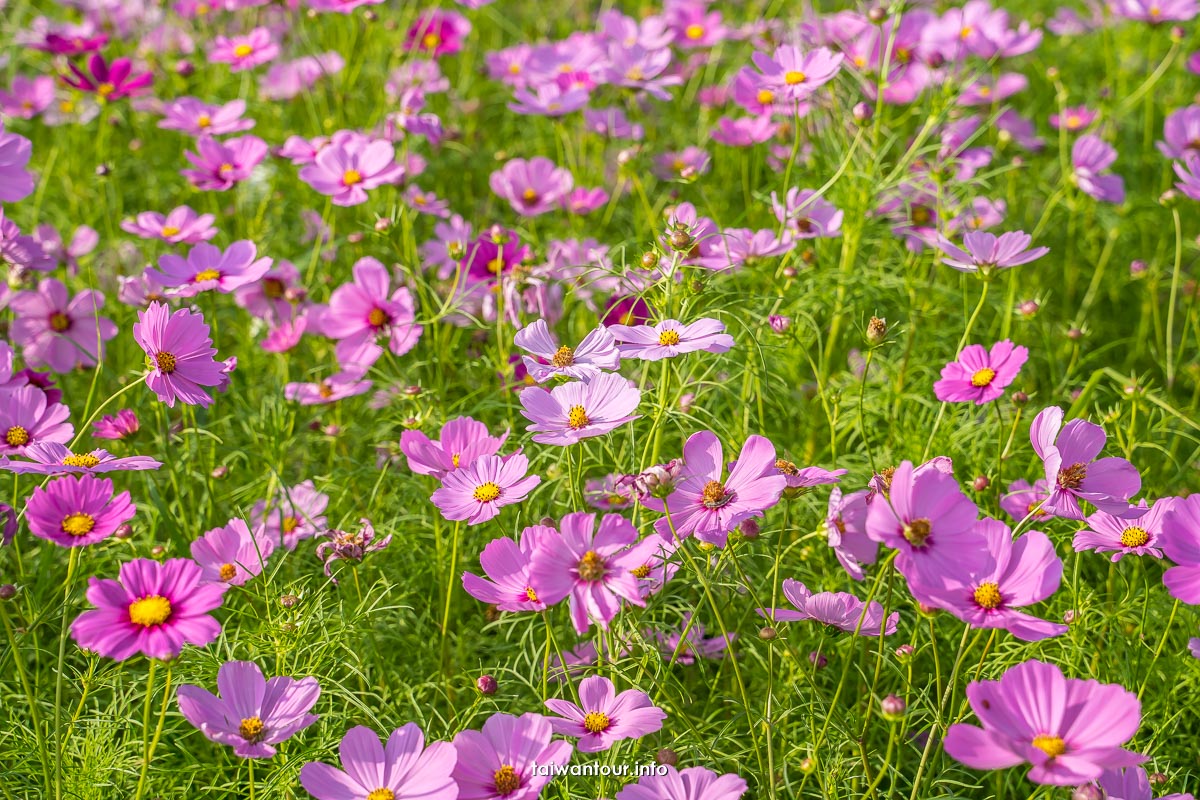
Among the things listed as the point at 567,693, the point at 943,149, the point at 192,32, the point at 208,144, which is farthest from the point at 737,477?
the point at 192,32

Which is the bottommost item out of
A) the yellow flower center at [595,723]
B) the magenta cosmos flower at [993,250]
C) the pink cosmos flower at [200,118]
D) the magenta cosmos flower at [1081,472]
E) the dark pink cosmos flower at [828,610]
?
the yellow flower center at [595,723]

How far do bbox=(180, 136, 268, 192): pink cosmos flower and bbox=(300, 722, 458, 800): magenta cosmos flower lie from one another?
43.8 inches

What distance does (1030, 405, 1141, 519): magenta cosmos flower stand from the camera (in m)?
1.12

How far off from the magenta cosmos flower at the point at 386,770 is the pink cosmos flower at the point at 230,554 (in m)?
0.32

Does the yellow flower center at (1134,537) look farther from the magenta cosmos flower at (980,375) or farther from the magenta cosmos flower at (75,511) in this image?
the magenta cosmos flower at (75,511)

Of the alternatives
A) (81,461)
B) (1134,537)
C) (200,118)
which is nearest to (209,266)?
(81,461)

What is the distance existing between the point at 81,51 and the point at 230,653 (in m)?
1.37

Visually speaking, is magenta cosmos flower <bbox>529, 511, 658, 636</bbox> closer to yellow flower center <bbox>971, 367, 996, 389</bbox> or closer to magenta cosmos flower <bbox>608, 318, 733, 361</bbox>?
magenta cosmos flower <bbox>608, 318, 733, 361</bbox>

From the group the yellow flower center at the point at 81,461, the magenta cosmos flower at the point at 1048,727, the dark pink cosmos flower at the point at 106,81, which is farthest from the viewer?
the dark pink cosmos flower at the point at 106,81

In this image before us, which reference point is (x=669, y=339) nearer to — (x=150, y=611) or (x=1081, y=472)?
(x=1081, y=472)

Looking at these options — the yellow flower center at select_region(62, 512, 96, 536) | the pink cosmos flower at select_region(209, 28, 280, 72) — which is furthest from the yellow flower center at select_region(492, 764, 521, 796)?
the pink cosmos flower at select_region(209, 28, 280, 72)

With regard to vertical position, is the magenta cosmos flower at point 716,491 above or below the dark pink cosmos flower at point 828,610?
above

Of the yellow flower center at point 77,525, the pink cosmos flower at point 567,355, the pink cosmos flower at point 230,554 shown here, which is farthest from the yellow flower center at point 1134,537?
the yellow flower center at point 77,525

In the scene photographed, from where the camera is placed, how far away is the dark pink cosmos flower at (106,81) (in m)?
1.94
